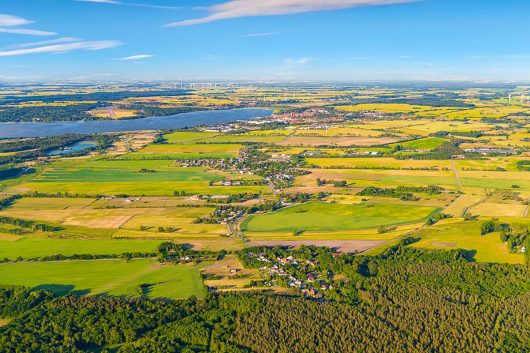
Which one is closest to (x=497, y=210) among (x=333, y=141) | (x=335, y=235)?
(x=335, y=235)

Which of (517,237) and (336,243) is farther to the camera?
(517,237)

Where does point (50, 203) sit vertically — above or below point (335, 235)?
above

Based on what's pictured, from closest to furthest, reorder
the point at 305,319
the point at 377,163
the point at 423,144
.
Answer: the point at 305,319 < the point at 377,163 < the point at 423,144

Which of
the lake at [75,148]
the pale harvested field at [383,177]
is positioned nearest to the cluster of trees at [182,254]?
the pale harvested field at [383,177]

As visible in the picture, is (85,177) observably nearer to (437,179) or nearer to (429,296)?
(437,179)

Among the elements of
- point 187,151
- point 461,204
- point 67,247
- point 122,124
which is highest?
point 122,124

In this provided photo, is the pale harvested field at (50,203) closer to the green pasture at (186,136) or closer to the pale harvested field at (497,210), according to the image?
the pale harvested field at (497,210)

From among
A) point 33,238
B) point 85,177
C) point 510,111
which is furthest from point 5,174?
point 510,111

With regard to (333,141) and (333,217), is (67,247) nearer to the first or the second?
(333,217)
